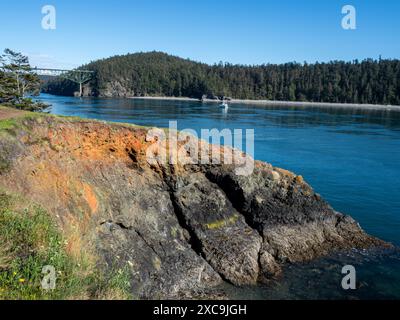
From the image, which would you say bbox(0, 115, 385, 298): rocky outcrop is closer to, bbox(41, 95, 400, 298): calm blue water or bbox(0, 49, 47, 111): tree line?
bbox(41, 95, 400, 298): calm blue water

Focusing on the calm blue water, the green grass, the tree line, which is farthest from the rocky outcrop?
the tree line

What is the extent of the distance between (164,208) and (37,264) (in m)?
10.3

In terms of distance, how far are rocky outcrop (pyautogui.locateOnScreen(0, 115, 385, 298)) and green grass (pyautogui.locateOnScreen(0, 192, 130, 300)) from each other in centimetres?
252

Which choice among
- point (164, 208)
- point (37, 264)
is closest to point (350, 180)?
point (164, 208)

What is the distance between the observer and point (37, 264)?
8422 mm

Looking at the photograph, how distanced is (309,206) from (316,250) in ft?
8.91

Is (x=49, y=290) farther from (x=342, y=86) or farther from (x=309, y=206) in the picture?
(x=342, y=86)

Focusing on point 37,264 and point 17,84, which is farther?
point 17,84

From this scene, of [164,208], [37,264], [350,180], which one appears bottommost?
[350,180]

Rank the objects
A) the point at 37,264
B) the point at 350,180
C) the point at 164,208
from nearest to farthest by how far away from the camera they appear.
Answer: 1. the point at 37,264
2. the point at 164,208
3. the point at 350,180

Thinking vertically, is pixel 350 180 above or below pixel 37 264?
below

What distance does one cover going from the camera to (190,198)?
63.6 feet

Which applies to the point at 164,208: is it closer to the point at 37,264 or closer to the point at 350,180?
the point at 37,264

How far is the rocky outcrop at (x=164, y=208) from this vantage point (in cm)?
1489
